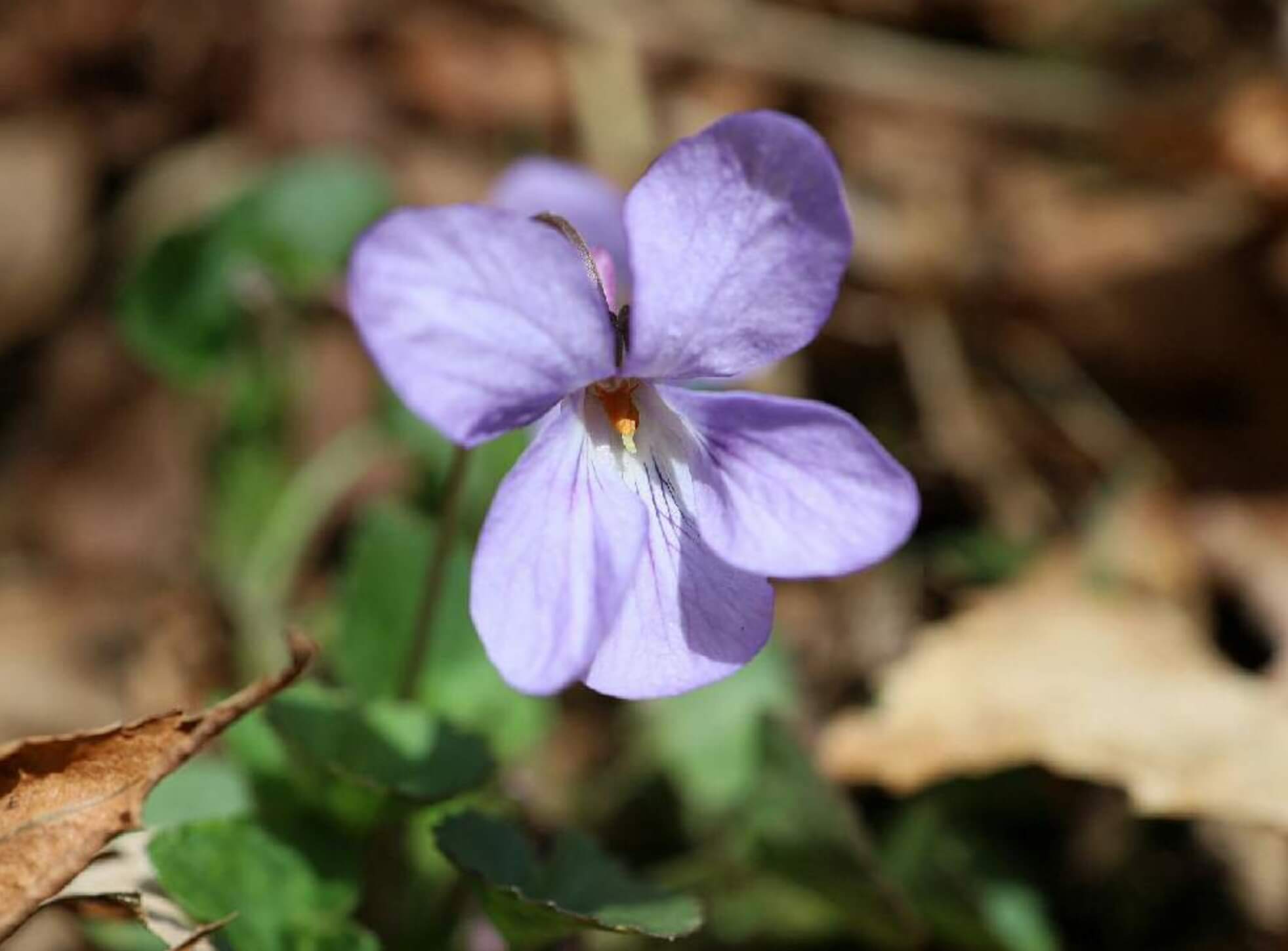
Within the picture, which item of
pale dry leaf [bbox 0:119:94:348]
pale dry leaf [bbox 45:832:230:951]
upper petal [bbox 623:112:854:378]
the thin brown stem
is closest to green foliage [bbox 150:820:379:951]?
pale dry leaf [bbox 45:832:230:951]

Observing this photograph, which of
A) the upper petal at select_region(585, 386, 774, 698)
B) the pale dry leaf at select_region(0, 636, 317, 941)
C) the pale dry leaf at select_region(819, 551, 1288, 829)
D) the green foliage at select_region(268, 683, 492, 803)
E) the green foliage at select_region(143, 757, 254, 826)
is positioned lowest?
the pale dry leaf at select_region(819, 551, 1288, 829)

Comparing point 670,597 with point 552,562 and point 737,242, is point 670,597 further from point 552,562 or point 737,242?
point 737,242

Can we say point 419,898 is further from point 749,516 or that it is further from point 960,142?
point 960,142

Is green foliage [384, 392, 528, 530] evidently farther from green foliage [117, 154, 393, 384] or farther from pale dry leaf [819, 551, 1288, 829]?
pale dry leaf [819, 551, 1288, 829]

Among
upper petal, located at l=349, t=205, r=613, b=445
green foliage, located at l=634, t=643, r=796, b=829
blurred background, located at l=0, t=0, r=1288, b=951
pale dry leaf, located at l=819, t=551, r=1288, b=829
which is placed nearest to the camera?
upper petal, located at l=349, t=205, r=613, b=445

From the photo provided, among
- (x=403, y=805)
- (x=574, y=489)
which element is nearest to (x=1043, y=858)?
(x=403, y=805)

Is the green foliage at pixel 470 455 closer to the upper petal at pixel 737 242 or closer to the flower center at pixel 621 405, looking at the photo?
the flower center at pixel 621 405

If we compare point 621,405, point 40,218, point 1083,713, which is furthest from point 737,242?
point 40,218
